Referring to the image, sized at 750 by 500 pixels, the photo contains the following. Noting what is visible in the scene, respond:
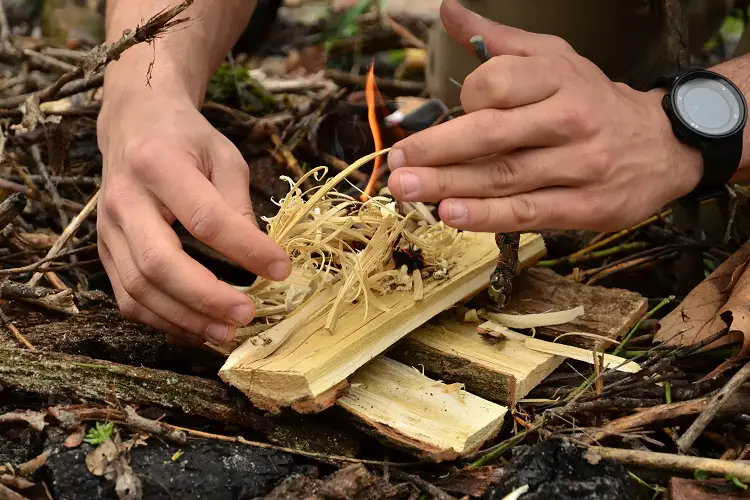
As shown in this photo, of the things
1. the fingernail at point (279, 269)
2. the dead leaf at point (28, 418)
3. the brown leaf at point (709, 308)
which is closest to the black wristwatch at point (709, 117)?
the brown leaf at point (709, 308)

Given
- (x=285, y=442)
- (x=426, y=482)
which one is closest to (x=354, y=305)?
(x=285, y=442)

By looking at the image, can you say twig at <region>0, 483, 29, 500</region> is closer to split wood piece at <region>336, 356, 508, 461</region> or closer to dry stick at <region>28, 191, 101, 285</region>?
split wood piece at <region>336, 356, 508, 461</region>

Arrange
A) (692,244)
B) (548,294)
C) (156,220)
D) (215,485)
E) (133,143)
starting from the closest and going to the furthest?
(215,485) → (156,220) → (133,143) → (548,294) → (692,244)

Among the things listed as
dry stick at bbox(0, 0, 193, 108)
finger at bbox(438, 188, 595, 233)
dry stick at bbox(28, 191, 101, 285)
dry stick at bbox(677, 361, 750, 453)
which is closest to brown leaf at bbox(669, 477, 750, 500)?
dry stick at bbox(677, 361, 750, 453)

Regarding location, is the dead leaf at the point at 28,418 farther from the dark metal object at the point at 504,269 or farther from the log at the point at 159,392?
the dark metal object at the point at 504,269

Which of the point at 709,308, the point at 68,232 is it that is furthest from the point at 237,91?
the point at 709,308

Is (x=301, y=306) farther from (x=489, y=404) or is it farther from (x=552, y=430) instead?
(x=552, y=430)
